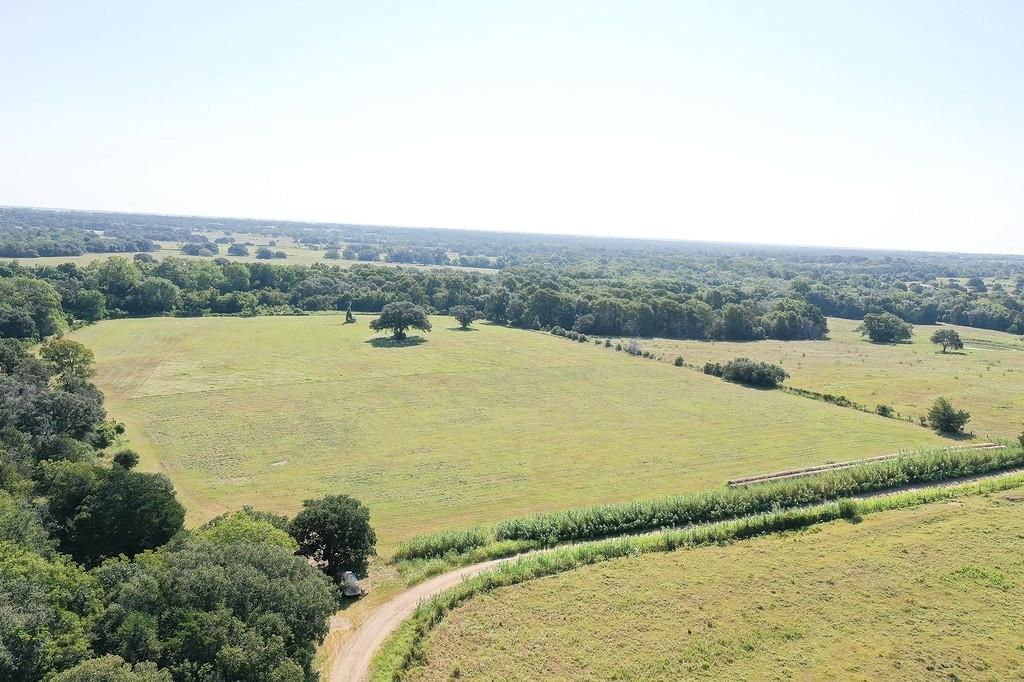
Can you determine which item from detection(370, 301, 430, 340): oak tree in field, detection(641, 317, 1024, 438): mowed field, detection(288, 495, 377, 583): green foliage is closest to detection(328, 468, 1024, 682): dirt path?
detection(288, 495, 377, 583): green foliage

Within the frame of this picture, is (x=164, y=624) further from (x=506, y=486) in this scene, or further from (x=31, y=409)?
(x=31, y=409)

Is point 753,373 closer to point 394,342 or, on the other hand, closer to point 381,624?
point 394,342

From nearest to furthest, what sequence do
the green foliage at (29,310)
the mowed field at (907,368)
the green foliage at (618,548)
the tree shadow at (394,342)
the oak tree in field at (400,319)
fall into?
the green foliage at (618,548)
the mowed field at (907,368)
the green foliage at (29,310)
the tree shadow at (394,342)
the oak tree in field at (400,319)

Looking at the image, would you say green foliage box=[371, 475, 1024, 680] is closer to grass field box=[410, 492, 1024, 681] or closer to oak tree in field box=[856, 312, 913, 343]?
grass field box=[410, 492, 1024, 681]

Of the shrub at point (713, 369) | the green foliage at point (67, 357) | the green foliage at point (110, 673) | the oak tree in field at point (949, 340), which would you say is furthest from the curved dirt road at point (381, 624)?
the oak tree in field at point (949, 340)

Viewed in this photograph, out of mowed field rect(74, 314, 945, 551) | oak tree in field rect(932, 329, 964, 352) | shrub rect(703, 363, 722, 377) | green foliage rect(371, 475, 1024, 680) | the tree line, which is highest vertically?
the tree line

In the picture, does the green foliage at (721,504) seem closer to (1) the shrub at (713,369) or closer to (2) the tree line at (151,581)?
(2) the tree line at (151,581)


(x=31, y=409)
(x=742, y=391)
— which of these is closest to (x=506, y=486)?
(x=31, y=409)
